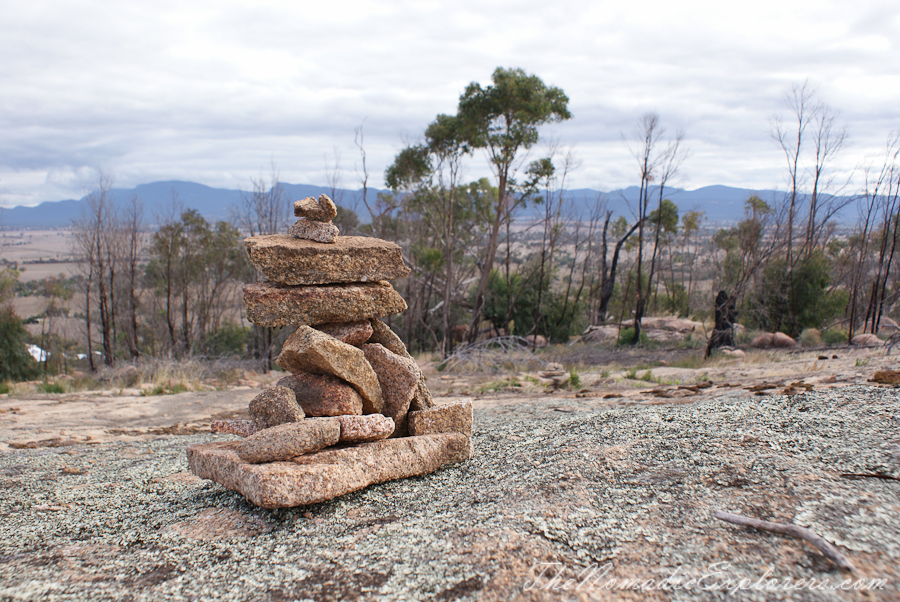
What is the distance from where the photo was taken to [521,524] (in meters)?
2.90

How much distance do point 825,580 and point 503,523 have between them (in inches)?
57.1

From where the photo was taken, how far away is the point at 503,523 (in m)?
2.95

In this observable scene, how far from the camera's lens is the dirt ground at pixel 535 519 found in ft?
7.71

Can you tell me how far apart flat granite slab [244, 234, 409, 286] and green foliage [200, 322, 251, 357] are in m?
20.1

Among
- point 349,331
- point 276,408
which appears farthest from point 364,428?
point 349,331

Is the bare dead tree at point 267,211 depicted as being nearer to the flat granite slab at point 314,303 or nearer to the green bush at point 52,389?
the green bush at point 52,389

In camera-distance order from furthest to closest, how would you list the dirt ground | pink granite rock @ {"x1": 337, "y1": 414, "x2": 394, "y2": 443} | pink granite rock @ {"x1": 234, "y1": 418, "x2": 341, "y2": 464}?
pink granite rock @ {"x1": 337, "y1": 414, "x2": 394, "y2": 443}
pink granite rock @ {"x1": 234, "y1": 418, "x2": 341, "y2": 464}
the dirt ground

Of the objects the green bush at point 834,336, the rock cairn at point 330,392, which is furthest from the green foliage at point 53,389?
the green bush at point 834,336

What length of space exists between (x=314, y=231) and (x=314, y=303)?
27.3 inches

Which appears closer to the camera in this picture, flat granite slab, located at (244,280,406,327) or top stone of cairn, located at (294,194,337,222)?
flat granite slab, located at (244,280,406,327)

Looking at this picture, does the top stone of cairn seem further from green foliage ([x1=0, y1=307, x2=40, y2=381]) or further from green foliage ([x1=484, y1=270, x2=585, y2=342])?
green foliage ([x1=0, y1=307, x2=40, y2=381])

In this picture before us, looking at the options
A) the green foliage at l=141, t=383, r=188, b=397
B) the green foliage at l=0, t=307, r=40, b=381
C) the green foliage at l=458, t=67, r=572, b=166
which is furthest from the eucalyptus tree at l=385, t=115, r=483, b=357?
the green foliage at l=0, t=307, r=40, b=381

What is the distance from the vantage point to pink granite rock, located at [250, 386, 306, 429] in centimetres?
402

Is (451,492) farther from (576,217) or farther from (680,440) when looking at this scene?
(576,217)
